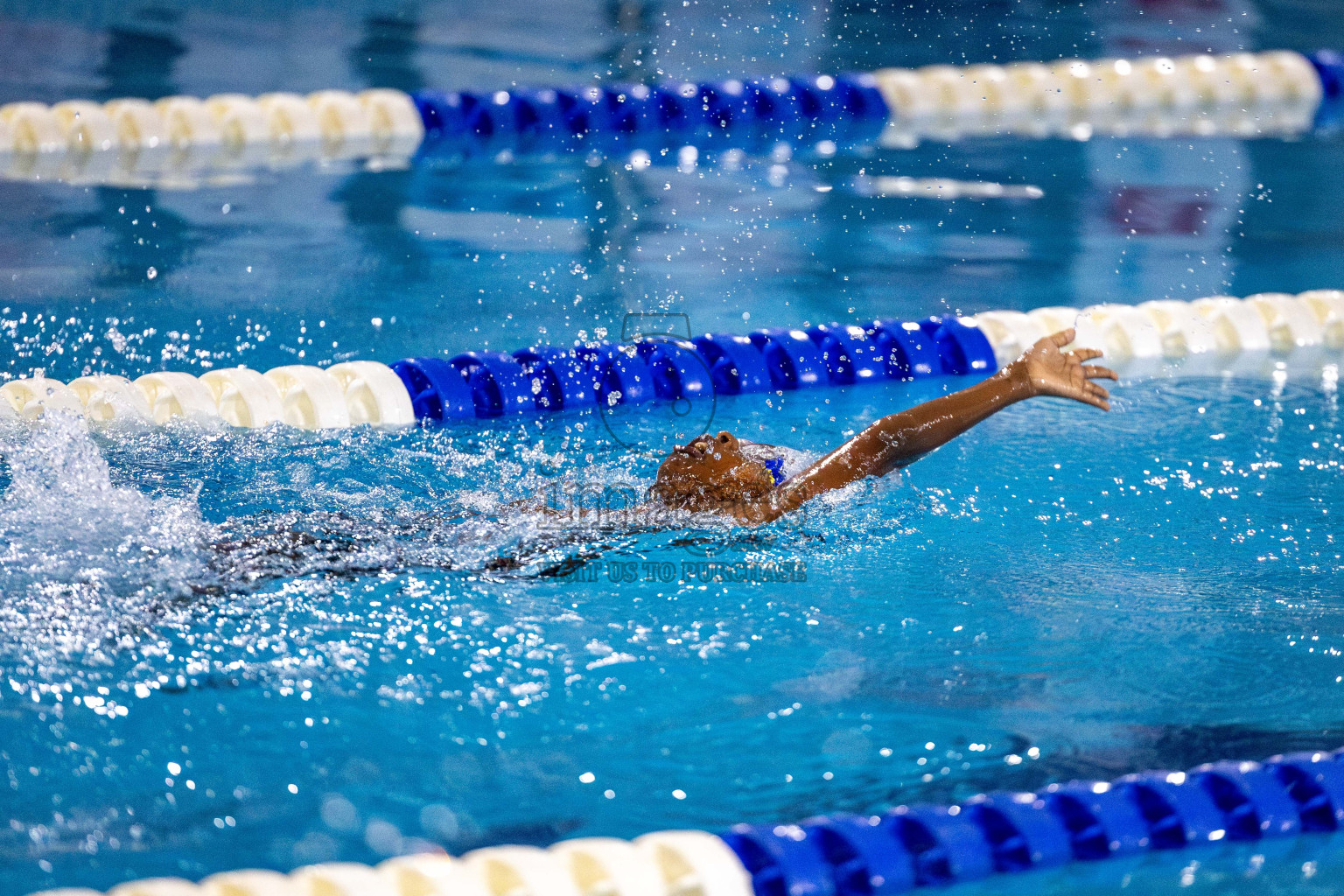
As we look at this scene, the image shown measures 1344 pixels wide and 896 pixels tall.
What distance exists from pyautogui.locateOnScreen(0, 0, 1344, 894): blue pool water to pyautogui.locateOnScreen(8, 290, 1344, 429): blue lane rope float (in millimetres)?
126

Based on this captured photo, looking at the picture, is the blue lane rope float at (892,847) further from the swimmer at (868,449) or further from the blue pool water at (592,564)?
the swimmer at (868,449)

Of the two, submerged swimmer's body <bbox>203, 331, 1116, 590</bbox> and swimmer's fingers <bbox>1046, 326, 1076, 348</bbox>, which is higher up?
swimmer's fingers <bbox>1046, 326, 1076, 348</bbox>

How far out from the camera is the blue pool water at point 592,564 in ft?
7.40

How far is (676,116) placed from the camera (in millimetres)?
6531

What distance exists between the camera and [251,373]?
376 centimetres

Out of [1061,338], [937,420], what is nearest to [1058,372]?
[1061,338]

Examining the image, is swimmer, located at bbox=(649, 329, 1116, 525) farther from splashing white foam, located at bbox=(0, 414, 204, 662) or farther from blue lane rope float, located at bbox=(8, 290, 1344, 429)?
blue lane rope float, located at bbox=(8, 290, 1344, 429)

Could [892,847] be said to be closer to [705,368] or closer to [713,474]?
[713,474]

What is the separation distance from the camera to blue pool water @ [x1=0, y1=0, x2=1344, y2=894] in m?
2.26

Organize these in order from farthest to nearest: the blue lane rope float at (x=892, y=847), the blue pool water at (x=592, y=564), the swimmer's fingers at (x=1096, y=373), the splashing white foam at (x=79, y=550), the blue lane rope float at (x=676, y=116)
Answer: the blue lane rope float at (x=676, y=116) < the swimmer's fingers at (x=1096, y=373) < the splashing white foam at (x=79, y=550) < the blue pool water at (x=592, y=564) < the blue lane rope float at (x=892, y=847)

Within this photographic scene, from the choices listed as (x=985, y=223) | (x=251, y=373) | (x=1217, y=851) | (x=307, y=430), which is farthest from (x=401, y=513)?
(x=985, y=223)

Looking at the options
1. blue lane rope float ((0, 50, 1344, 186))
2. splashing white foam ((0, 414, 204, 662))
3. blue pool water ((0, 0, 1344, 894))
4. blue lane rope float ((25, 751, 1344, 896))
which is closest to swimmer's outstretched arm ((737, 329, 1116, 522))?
blue pool water ((0, 0, 1344, 894))

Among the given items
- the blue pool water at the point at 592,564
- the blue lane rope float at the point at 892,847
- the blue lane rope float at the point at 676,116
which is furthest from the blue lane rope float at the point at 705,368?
the blue lane rope float at the point at 676,116

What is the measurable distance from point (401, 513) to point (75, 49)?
5.14 m
